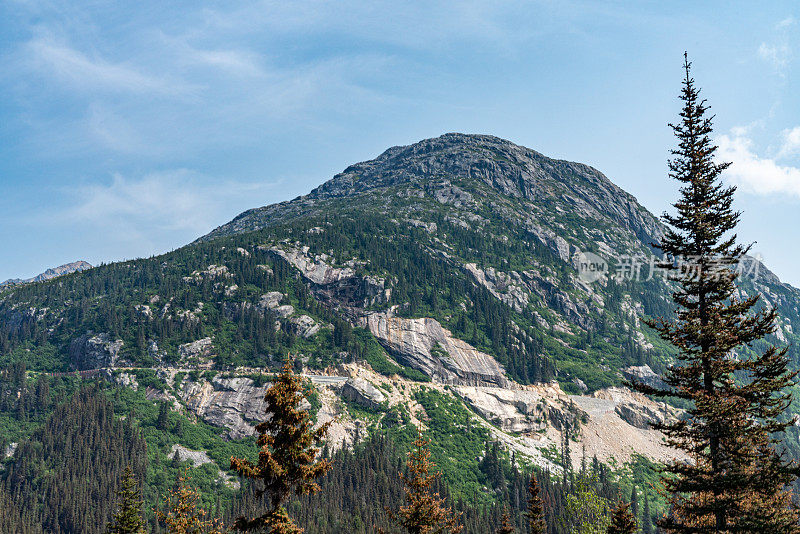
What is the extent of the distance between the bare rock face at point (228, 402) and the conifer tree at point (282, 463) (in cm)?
13425

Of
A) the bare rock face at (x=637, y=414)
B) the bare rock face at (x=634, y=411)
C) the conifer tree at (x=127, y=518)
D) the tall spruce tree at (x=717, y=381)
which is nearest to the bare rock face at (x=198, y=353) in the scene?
the conifer tree at (x=127, y=518)

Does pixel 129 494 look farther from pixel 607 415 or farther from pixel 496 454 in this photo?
pixel 607 415

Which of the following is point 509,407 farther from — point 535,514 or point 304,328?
point 535,514

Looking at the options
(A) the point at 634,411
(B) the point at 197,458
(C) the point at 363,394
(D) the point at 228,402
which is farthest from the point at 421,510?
(A) the point at 634,411

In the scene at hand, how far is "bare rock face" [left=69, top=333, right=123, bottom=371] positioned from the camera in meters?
170

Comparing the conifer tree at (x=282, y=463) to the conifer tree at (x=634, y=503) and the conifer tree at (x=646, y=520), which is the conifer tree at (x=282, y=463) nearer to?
the conifer tree at (x=634, y=503)

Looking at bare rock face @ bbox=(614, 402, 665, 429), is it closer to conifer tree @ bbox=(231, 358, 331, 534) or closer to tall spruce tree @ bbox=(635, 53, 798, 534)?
tall spruce tree @ bbox=(635, 53, 798, 534)

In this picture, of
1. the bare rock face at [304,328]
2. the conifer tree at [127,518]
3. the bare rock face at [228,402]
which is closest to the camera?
the conifer tree at [127,518]

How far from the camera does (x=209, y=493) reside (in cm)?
12069

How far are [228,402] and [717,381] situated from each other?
153 meters

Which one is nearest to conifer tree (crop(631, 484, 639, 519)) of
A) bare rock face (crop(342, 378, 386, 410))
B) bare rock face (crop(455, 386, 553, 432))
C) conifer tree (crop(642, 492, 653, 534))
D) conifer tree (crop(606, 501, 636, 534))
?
conifer tree (crop(642, 492, 653, 534))

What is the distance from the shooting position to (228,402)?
152875mm

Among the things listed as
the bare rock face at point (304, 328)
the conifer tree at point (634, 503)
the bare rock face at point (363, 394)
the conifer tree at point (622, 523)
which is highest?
the bare rock face at point (304, 328)

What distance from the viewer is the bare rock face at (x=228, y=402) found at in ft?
486
